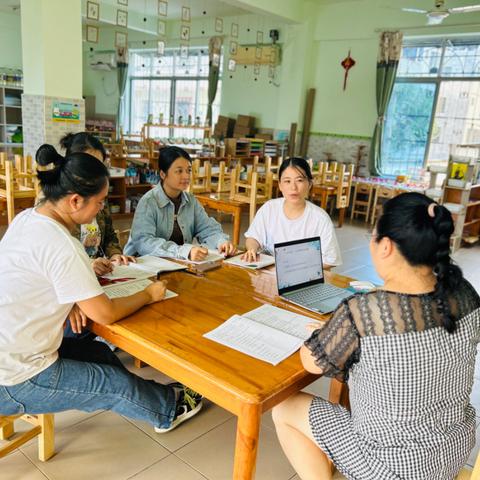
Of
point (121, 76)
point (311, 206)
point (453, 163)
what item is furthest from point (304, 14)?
point (311, 206)

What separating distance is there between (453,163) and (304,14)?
163 inches

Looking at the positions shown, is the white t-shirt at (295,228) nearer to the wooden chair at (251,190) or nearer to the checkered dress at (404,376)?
the checkered dress at (404,376)

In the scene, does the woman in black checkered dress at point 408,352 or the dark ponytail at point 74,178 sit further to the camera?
the dark ponytail at point 74,178

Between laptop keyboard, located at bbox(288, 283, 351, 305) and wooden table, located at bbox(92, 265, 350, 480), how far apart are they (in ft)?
0.18

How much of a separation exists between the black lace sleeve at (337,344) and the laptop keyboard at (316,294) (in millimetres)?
500

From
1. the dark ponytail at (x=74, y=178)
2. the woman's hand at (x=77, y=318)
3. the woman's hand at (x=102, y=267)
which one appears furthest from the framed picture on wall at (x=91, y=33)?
the woman's hand at (x=77, y=318)

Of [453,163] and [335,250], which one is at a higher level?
[453,163]

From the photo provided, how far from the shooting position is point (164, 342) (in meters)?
1.35

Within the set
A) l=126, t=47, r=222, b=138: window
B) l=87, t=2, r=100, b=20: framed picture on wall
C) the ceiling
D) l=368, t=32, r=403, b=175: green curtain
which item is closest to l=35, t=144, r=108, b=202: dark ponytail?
l=87, t=2, r=100, b=20: framed picture on wall

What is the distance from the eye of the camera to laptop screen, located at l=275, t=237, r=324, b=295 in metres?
1.74

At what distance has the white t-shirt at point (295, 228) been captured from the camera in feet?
7.86

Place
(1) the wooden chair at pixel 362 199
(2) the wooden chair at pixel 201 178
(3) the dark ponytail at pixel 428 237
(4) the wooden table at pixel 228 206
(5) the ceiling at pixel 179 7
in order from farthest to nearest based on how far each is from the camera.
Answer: (5) the ceiling at pixel 179 7
(1) the wooden chair at pixel 362 199
(2) the wooden chair at pixel 201 178
(4) the wooden table at pixel 228 206
(3) the dark ponytail at pixel 428 237

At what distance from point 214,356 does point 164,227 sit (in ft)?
4.50

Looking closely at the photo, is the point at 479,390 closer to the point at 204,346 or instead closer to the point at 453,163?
the point at 204,346
